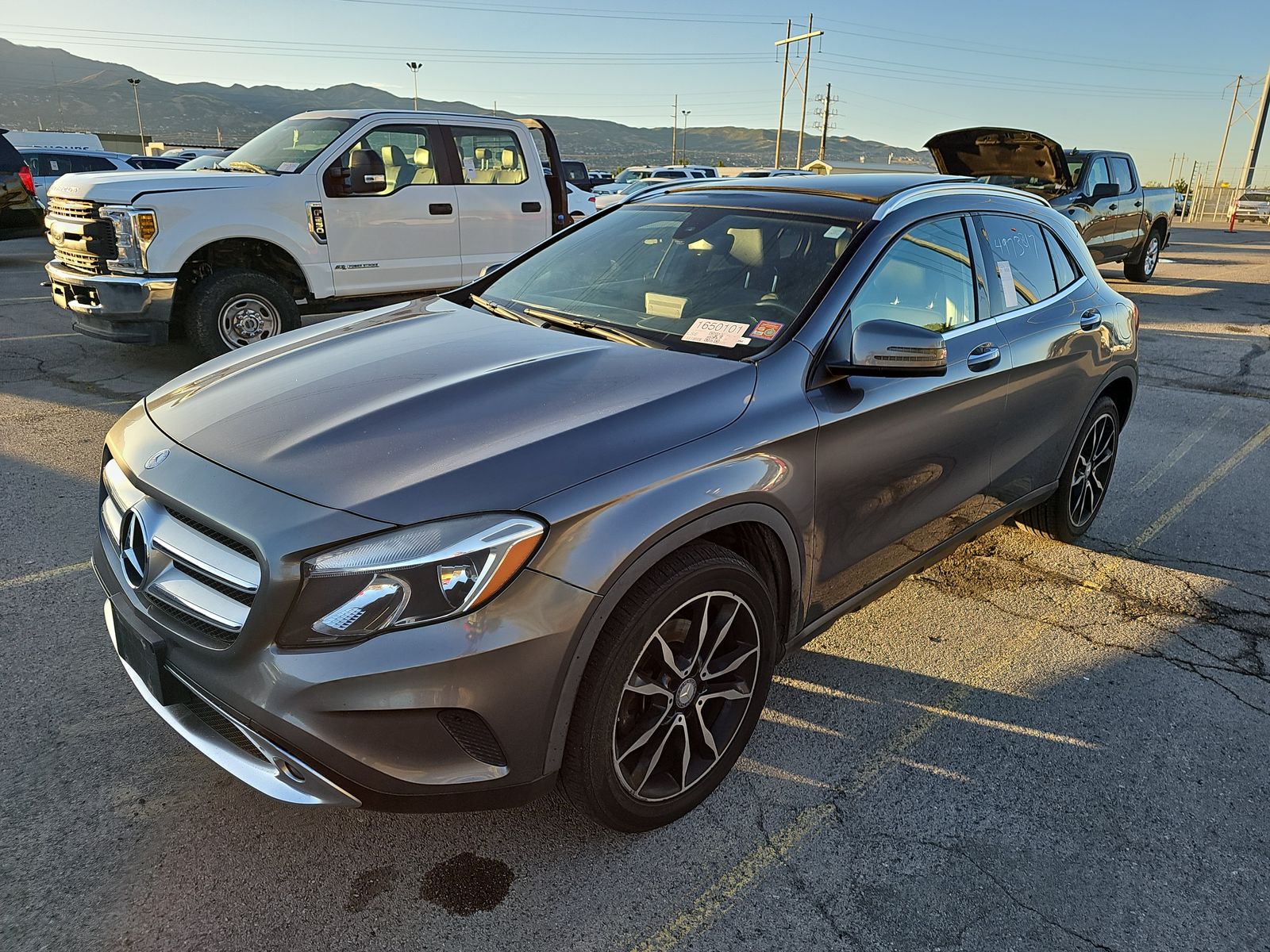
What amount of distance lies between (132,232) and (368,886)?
19.3 ft

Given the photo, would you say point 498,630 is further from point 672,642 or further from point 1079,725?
point 1079,725

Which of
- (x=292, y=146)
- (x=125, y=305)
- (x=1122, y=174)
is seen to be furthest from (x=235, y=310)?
(x=1122, y=174)

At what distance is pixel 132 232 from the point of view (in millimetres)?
6441

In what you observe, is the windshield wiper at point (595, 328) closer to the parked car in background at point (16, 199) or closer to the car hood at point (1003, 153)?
the car hood at point (1003, 153)

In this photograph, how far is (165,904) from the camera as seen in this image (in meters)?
2.13

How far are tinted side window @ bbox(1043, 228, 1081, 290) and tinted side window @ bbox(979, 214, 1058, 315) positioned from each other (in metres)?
0.05

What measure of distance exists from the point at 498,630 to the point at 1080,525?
362cm

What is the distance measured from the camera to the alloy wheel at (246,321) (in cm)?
693

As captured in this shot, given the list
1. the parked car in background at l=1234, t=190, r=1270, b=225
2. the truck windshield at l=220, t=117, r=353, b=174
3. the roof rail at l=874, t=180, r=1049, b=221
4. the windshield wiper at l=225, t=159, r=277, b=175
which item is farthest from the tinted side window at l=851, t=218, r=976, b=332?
the parked car in background at l=1234, t=190, r=1270, b=225

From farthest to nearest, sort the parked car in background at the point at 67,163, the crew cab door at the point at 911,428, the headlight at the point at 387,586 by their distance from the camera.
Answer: the parked car in background at the point at 67,163
the crew cab door at the point at 911,428
the headlight at the point at 387,586

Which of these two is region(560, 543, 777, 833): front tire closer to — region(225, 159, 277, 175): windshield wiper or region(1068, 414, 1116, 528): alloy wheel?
region(1068, 414, 1116, 528): alloy wheel

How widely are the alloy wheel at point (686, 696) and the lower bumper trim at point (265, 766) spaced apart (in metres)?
0.67

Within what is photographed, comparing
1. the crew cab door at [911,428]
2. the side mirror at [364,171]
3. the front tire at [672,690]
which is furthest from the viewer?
the side mirror at [364,171]

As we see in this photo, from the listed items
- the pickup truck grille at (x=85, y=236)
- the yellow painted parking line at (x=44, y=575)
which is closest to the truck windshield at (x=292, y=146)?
the pickup truck grille at (x=85, y=236)
